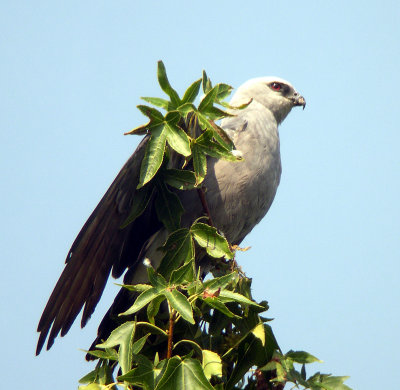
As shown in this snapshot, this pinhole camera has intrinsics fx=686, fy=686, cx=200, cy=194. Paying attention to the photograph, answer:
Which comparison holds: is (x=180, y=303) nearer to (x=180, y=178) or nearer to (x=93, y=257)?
(x=180, y=178)

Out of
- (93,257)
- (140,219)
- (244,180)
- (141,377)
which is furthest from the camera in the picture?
(244,180)

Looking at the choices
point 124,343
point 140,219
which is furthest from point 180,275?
point 140,219

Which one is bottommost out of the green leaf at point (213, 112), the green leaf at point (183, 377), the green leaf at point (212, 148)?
the green leaf at point (183, 377)

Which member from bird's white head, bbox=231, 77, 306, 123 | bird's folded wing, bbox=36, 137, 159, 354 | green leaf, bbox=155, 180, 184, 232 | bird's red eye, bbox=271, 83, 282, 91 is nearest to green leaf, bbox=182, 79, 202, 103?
green leaf, bbox=155, 180, 184, 232

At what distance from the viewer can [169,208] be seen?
13.0ft

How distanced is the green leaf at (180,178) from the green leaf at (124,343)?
3.19ft

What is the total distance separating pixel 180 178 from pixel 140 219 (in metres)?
1.02

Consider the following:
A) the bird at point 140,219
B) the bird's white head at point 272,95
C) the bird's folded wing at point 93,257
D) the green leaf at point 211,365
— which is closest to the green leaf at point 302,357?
the green leaf at point 211,365

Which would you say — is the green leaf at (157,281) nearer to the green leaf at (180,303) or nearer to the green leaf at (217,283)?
the green leaf at (180,303)

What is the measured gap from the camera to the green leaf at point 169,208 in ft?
12.9

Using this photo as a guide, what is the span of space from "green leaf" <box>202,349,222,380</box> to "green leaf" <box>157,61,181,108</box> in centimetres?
126

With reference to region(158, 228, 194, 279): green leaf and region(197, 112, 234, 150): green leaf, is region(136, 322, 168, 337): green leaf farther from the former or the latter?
region(197, 112, 234, 150): green leaf

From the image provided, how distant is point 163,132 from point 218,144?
0.30 m

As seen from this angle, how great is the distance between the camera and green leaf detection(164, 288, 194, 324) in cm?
288
